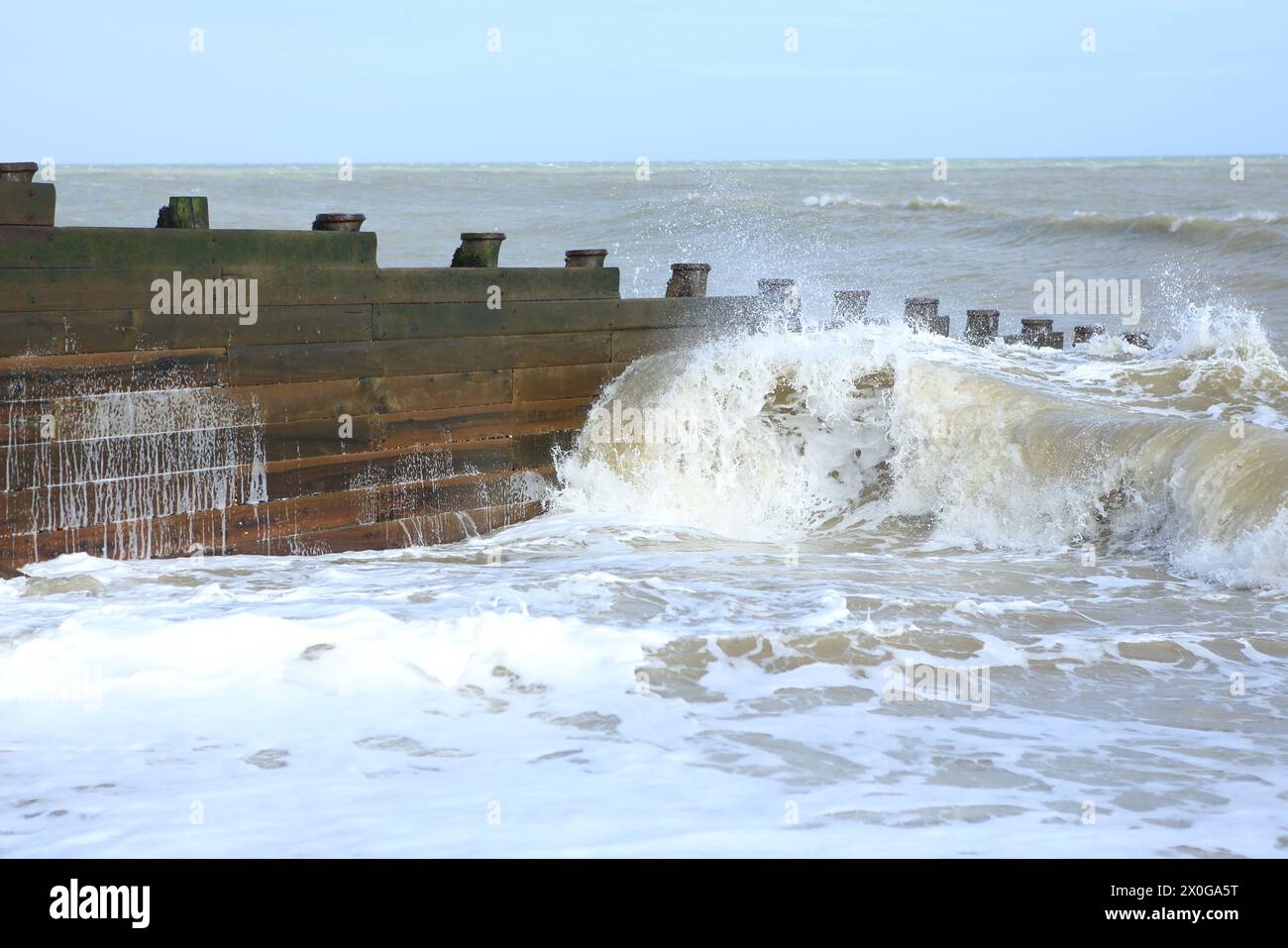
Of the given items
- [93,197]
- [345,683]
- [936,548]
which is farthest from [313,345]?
[93,197]

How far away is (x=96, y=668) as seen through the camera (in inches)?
204

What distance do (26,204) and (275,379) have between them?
1.59 metres

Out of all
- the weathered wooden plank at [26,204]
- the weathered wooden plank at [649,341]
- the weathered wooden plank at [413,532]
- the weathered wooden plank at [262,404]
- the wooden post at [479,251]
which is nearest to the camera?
the weathered wooden plank at [26,204]

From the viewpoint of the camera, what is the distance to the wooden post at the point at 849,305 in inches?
424

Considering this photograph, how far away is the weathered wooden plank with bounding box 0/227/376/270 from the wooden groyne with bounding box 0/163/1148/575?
1 cm

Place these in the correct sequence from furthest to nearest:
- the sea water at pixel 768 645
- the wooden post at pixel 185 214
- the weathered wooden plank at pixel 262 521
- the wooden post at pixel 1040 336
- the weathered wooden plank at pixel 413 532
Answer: the wooden post at pixel 1040 336 < the weathered wooden plank at pixel 413 532 < the wooden post at pixel 185 214 < the weathered wooden plank at pixel 262 521 < the sea water at pixel 768 645

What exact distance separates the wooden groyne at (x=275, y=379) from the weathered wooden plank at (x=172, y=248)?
11 millimetres

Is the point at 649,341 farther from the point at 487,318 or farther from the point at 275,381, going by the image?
the point at 275,381

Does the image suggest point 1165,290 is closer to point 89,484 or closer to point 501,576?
point 501,576

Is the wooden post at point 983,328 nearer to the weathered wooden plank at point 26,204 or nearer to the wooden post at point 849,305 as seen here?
the wooden post at point 849,305

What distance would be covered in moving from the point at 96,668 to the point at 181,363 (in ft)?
7.43

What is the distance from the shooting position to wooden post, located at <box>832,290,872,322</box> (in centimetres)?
1077

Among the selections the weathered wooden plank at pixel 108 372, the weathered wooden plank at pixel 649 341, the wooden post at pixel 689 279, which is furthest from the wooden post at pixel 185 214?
the wooden post at pixel 689 279

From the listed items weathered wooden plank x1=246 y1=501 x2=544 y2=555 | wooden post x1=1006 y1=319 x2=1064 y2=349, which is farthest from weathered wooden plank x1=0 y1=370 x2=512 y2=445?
wooden post x1=1006 y1=319 x2=1064 y2=349
